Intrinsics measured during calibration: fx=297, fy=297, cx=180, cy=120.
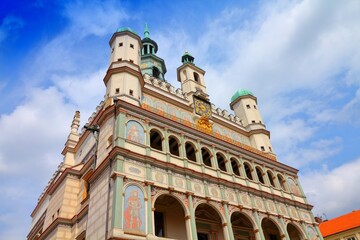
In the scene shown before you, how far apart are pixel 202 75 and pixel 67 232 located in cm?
2100

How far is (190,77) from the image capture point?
32000 millimetres

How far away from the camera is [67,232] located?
21.5 meters

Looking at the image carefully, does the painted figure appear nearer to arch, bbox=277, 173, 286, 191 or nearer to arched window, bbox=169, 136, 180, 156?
arched window, bbox=169, 136, 180, 156

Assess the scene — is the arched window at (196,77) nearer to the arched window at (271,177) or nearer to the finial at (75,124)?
the arched window at (271,177)

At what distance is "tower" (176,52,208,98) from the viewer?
30.8 m

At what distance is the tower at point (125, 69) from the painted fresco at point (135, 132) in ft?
9.09

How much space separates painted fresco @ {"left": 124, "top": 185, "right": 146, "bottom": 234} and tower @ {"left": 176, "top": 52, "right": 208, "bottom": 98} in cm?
1460

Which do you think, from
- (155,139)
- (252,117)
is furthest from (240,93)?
(155,139)

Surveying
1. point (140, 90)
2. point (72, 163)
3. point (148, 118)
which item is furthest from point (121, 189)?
point (72, 163)

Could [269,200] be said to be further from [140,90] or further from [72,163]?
[72,163]

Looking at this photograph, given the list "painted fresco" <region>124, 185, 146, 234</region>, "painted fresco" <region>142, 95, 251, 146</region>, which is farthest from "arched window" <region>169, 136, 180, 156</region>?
"painted fresco" <region>124, 185, 146, 234</region>

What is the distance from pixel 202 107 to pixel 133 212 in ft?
48.6

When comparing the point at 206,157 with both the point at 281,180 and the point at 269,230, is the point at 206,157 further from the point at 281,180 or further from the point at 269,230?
the point at 269,230

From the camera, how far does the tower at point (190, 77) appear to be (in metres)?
30.8
